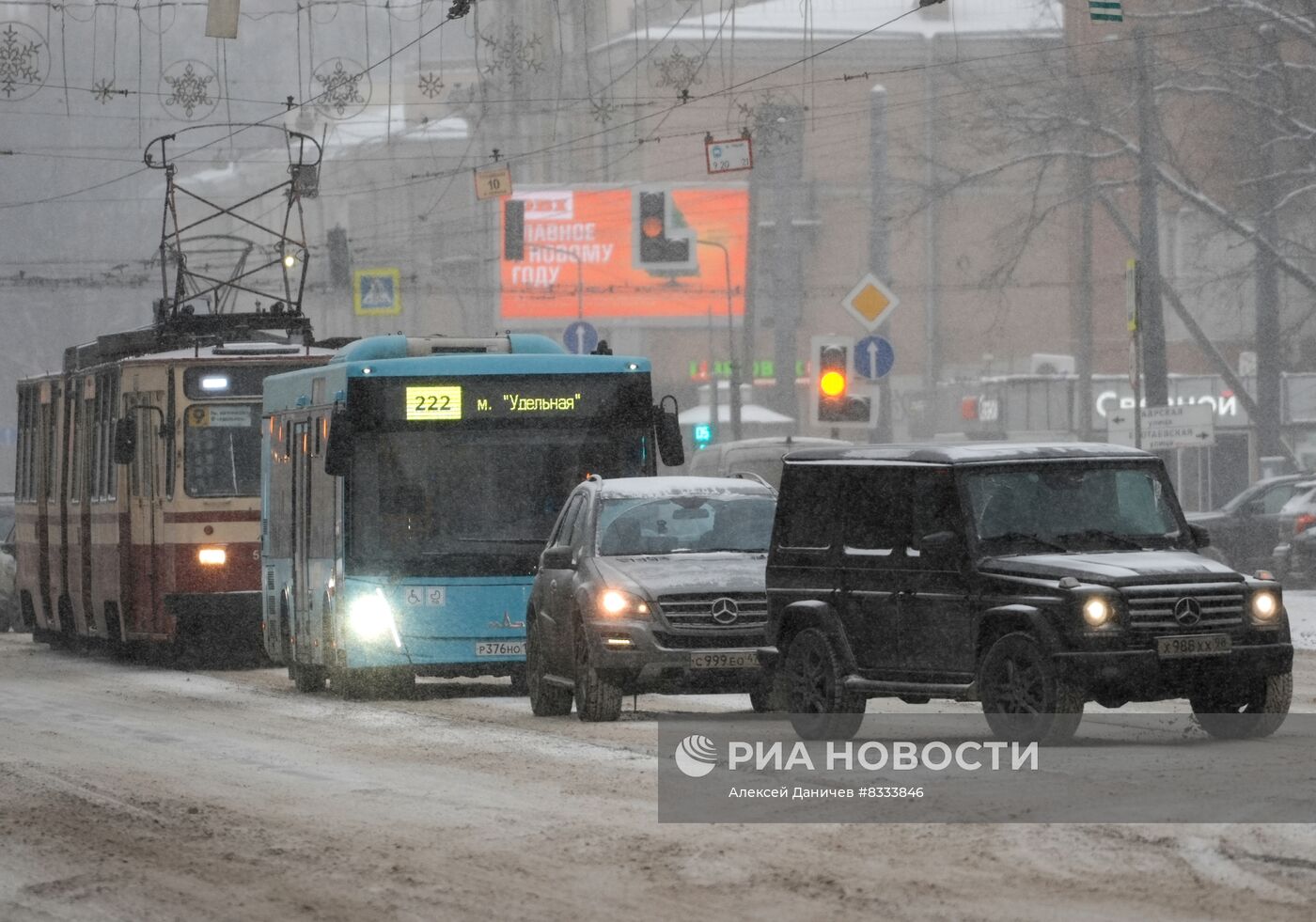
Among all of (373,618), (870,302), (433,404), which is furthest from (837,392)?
(373,618)

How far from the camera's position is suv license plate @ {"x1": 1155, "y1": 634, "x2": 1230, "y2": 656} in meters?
13.2

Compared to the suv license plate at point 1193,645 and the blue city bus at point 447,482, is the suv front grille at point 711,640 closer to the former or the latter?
the blue city bus at point 447,482

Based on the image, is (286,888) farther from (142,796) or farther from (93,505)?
(93,505)

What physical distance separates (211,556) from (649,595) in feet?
32.9

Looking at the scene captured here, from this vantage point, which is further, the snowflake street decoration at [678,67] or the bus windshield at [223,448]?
the snowflake street decoration at [678,67]

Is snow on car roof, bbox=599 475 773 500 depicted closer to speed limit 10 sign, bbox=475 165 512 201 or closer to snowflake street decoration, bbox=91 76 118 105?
snowflake street decoration, bbox=91 76 118 105

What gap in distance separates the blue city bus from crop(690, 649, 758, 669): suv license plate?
3.43 meters

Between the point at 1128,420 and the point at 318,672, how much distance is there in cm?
1204

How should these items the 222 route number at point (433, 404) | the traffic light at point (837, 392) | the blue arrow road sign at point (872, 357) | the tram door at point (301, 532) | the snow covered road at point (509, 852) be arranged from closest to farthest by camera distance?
1. the snow covered road at point (509, 852)
2. the 222 route number at point (433, 404)
3. the tram door at point (301, 532)
4. the traffic light at point (837, 392)
5. the blue arrow road sign at point (872, 357)

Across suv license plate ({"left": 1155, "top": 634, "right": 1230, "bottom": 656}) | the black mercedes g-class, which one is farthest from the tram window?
suv license plate ({"left": 1155, "top": 634, "right": 1230, "bottom": 656})

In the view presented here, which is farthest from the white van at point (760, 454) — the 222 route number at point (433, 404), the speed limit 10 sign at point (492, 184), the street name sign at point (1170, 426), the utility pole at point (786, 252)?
the utility pole at point (786, 252)

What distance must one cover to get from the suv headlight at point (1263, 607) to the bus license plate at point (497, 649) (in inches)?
289

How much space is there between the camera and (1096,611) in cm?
1314

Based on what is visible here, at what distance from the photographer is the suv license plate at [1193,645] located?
520 inches
